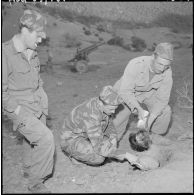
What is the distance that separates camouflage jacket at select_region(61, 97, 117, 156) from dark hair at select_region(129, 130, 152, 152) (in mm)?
506

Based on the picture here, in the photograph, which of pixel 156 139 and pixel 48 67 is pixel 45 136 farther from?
pixel 48 67

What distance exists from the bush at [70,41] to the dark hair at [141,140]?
34.2 feet

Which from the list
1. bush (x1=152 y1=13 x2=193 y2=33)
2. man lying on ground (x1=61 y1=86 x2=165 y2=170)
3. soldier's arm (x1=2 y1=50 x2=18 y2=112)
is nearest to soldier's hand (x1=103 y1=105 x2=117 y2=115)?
man lying on ground (x1=61 y1=86 x2=165 y2=170)

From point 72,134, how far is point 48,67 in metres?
6.15

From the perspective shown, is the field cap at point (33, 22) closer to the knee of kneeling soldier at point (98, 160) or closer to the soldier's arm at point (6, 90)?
the soldier's arm at point (6, 90)

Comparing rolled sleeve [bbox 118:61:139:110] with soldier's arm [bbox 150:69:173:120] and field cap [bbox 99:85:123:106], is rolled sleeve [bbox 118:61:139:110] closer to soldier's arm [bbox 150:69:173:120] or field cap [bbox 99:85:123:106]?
soldier's arm [bbox 150:69:173:120]

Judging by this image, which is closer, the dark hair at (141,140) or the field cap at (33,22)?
the field cap at (33,22)

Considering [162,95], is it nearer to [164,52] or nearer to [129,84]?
[129,84]

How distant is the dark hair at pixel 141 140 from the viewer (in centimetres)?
547

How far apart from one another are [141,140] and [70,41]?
11.4 metres

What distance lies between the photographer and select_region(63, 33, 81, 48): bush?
15802 mm

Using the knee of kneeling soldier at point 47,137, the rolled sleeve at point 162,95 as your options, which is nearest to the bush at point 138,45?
the rolled sleeve at point 162,95

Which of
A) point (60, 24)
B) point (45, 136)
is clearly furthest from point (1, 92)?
point (60, 24)

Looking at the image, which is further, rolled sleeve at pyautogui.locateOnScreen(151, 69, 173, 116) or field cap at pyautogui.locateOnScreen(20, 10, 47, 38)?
rolled sleeve at pyautogui.locateOnScreen(151, 69, 173, 116)
